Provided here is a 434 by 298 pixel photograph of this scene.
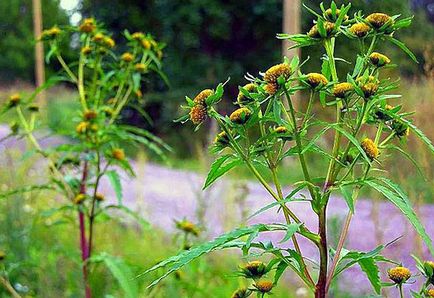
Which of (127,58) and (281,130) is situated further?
(127,58)

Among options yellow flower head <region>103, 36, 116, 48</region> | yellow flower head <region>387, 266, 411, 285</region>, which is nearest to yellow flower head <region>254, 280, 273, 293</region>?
yellow flower head <region>387, 266, 411, 285</region>

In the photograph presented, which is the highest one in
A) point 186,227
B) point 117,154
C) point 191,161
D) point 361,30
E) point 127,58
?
point 361,30

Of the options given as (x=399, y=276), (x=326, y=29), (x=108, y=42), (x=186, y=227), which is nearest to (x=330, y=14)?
(x=326, y=29)

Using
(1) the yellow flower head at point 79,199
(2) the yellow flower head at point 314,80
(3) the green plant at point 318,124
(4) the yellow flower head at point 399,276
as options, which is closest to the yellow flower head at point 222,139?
(3) the green plant at point 318,124

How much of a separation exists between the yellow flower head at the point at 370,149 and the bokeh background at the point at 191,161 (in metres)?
0.26

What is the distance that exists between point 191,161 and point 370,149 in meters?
7.71

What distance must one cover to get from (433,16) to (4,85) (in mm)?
14178

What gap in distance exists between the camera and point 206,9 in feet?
32.0

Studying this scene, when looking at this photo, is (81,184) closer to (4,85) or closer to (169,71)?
(169,71)

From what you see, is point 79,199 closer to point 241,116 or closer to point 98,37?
point 98,37

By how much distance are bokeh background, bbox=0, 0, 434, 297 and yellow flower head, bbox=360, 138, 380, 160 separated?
257 mm

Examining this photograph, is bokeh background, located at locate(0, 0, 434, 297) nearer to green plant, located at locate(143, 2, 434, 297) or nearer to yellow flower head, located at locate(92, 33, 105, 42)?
green plant, located at locate(143, 2, 434, 297)

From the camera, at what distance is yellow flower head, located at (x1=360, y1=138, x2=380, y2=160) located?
0.80 meters

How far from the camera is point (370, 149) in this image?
800 mm
